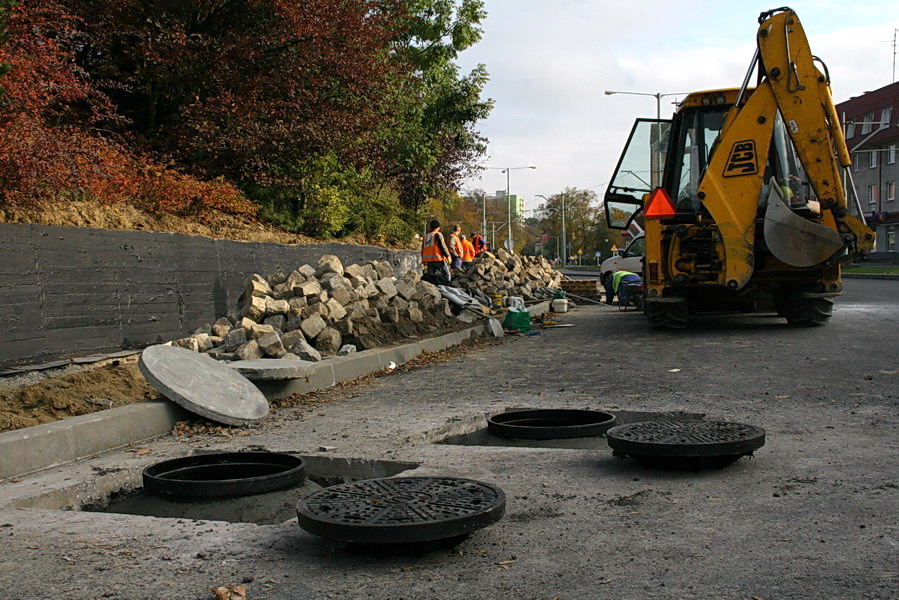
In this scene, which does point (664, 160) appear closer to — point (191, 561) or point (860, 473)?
point (860, 473)

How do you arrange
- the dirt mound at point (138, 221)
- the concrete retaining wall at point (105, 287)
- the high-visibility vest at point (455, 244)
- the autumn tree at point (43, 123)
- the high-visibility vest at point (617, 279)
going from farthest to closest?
the high-visibility vest at point (455, 244) → the high-visibility vest at point (617, 279) → the dirt mound at point (138, 221) → the autumn tree at point (43, 123) → the concrete retaining wall at point (105, 287)

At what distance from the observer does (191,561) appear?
3.15 meters

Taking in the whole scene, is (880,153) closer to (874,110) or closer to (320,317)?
(874,110)

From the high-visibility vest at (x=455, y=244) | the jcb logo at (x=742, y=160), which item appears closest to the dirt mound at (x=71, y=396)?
the jcb logo at (x=742, y=160)

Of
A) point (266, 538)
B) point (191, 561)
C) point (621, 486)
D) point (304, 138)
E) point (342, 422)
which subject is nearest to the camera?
point (191, 561)

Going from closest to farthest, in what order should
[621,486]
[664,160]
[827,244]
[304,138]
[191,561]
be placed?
[191,561] < [621,486] < [827,244] < [664,160] < [304,138]

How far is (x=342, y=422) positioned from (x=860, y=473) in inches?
142

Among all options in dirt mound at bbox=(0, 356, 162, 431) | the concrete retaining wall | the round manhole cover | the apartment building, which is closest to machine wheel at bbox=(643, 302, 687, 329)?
the concrete retaining wall

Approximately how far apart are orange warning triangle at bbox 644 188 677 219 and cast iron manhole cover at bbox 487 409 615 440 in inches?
258

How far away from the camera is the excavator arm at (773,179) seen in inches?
433

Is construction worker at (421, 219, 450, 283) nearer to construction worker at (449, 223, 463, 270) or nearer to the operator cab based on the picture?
construction worker at (449, 223, 463, 270)

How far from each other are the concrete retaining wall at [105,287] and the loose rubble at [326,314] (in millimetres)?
426

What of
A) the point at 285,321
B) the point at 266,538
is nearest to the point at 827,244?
the point at 285,321

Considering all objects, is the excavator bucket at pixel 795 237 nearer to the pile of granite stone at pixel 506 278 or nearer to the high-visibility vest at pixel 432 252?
the pile of granite stone at pixel 506 278
